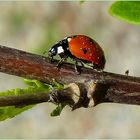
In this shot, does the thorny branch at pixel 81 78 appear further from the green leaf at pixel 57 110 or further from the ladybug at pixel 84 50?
the ladybug at pixel 84 50

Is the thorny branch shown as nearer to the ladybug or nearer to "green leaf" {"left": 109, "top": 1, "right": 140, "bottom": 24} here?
"green leaf" {"left": 109, "top": 1, "right": 140, "bottom": 24}

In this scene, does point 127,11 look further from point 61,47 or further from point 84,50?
point 61,47

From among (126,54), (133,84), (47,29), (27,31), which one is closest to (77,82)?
(133,84)

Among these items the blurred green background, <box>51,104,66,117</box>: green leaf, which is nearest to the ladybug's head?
<box>51,104,66,117</box>: green leaf

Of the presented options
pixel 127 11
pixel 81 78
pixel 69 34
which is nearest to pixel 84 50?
pixel 127 11

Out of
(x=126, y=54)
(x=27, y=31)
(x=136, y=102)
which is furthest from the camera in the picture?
(x=27, y=31)

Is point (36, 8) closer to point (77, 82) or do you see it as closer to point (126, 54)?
point (126, 54)

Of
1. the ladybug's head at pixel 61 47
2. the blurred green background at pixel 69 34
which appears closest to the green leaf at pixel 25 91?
the ladybug's head at pixel 61 47
